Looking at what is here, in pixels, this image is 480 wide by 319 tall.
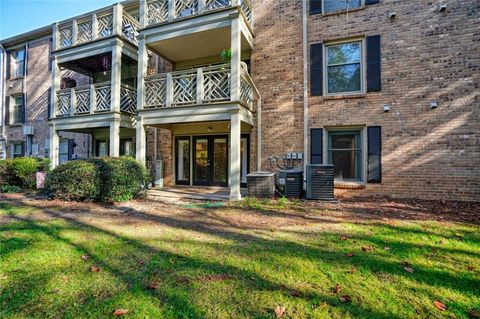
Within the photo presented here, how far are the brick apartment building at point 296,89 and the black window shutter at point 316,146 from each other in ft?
0.11

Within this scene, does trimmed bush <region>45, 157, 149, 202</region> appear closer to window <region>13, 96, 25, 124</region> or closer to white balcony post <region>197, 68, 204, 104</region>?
white balcony post <region>197, 68, 204, 104</region>

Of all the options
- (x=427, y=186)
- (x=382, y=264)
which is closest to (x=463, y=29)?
(x=427, y=186)

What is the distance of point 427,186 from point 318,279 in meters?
6.67

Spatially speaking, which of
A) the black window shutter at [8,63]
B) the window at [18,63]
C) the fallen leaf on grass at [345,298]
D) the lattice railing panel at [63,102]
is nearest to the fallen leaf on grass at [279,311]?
the fallen leaf on grass at [345,298]

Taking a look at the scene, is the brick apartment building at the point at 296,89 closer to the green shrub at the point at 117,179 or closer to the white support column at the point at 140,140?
the white support column at the point at 140,140

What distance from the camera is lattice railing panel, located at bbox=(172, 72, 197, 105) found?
7973 mm

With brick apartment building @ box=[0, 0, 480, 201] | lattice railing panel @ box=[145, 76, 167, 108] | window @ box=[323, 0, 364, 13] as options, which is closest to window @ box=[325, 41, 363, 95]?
brick apartment building @ box=[0, 0, 480, 201]

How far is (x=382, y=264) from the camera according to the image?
302cm

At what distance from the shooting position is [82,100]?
10.1m

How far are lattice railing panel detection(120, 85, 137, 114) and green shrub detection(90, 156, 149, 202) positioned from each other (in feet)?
11.7

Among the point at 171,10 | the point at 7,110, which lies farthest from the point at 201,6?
the point at 7,110

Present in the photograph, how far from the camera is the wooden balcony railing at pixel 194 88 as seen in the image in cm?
764

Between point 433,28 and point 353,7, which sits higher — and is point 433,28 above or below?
below

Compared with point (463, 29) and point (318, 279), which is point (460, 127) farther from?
point (318, 279)
